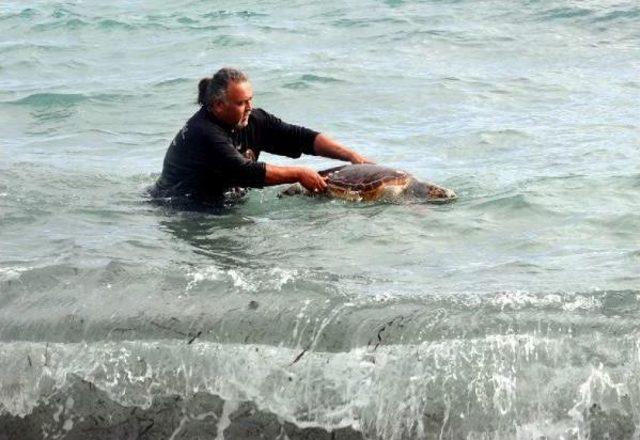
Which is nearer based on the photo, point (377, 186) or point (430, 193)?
point (377, 186)

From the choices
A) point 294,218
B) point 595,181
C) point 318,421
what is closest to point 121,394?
point 318,421

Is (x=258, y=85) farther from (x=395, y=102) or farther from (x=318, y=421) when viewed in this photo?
(x=318, y=421)

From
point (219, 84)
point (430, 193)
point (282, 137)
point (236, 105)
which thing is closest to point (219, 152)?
point (236, 105)

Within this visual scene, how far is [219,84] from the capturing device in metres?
6.95

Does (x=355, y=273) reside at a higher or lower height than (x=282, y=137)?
lower

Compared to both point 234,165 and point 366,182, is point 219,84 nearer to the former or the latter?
point 234,165

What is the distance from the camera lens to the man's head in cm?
692

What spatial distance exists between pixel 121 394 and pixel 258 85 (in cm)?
881

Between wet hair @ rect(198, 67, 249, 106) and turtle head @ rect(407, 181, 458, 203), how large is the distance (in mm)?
1221

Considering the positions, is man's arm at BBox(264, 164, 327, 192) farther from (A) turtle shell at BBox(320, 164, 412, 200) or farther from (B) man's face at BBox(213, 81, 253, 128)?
(B) man's face at BBox(213, 81, 253, 128)

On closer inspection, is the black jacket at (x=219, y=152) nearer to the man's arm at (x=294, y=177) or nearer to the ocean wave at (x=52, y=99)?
the man's arm at (x=294, y=177)

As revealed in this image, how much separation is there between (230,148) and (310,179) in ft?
1.67

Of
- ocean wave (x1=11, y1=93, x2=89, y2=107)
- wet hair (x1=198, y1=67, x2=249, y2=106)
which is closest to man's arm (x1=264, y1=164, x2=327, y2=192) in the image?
wet hair (x1=198, y1=67, x2=249, y2=106)

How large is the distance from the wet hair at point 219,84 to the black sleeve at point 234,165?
0.24 metres
